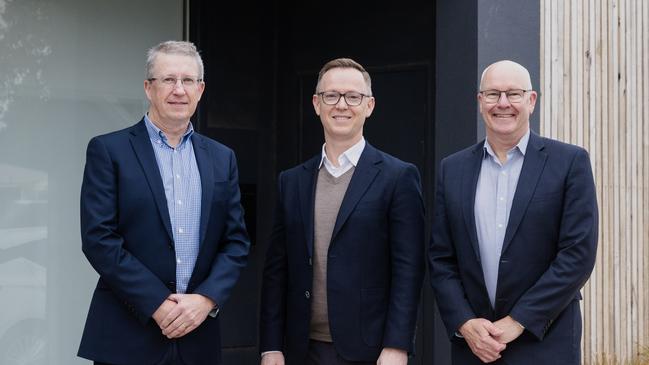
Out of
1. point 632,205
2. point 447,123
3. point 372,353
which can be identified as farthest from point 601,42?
point 372,353

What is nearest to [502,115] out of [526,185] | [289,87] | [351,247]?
[526,185]

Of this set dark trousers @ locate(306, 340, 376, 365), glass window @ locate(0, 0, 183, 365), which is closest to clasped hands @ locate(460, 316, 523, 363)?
dark trousers @ locate(306, 340, 376, 365)

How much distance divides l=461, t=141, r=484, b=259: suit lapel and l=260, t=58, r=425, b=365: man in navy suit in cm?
25

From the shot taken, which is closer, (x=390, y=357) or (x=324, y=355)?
(x=390, y=357)

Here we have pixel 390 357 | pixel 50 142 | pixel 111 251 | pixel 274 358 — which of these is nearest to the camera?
pixel 111 251

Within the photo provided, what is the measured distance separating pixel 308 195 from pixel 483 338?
3.39ft

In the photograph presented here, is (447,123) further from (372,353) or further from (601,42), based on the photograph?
(372,353)

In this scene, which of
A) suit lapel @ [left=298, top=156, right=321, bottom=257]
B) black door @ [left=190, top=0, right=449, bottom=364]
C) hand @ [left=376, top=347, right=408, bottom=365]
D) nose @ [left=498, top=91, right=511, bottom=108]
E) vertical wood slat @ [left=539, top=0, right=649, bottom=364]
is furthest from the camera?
black door @ [left=190, top=0, right=449, bottom=364]

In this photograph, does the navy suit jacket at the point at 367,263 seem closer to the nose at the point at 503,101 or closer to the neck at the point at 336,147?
the neck at the point at 336,147

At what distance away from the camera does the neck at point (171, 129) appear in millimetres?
4121

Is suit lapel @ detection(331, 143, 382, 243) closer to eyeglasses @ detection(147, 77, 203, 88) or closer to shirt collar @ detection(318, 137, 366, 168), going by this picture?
shirt collar @ detection(318, 137, 366, 168)

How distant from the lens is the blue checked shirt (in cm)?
404

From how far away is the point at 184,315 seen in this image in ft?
12.8

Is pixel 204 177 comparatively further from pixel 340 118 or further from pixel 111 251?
pixel 340 118
